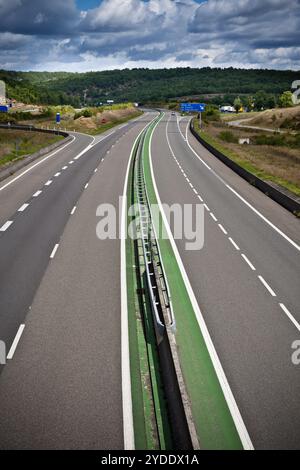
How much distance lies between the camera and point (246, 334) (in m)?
14.0

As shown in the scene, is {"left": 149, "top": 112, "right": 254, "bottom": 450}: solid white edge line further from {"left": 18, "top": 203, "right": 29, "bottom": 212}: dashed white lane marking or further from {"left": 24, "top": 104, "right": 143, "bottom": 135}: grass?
{"left": 24, "top": 104, "right": 143, "bottom": 135}: grass

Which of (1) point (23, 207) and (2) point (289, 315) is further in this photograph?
(1) point (23, 207)

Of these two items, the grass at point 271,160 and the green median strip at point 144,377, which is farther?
the grass at point 271,160

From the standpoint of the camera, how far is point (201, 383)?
11562 millimetres

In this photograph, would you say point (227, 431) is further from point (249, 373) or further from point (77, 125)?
point (77, 125)

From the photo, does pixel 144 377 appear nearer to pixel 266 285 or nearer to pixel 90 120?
pixel 266 285

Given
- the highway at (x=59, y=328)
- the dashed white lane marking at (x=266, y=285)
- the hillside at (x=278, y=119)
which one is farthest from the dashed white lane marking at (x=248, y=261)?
the hillside at (x=278, y=119)

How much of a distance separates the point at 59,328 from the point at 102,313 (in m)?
1.64

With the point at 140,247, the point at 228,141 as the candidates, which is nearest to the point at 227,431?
the point at 140,247

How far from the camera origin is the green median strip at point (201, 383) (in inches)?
385

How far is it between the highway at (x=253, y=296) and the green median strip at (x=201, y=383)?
455 mm

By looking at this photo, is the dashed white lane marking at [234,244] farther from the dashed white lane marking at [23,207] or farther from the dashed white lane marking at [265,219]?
the dashed white lane marking at [23,207]

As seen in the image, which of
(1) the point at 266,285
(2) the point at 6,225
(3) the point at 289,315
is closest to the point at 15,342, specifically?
(3) the point at 289,315

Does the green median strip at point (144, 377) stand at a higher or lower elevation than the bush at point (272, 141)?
higher
